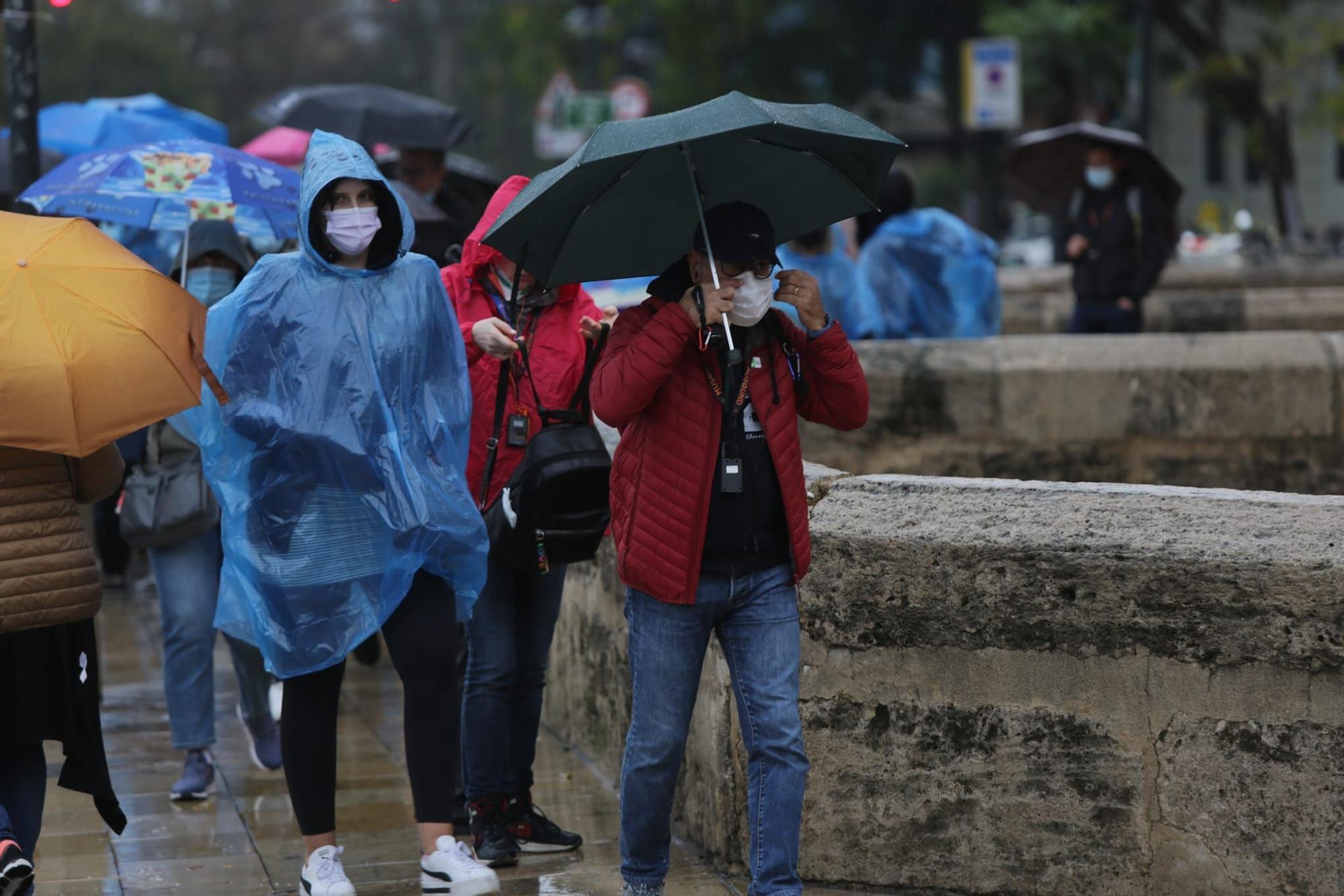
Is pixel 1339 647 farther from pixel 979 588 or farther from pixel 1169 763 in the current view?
pixel 979 588

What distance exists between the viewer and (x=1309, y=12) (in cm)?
3722

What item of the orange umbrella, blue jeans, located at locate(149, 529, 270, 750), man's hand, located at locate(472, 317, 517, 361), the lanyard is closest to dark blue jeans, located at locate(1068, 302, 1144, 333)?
blue jeans, located at locate(149, 529, 270, 750)

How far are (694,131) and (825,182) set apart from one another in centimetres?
54

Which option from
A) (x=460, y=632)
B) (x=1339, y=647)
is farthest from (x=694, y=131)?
(x=460, y=632)

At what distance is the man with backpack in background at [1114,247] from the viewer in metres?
10.4

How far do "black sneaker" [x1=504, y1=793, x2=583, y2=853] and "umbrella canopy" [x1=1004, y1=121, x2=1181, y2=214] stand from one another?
21.3 feet

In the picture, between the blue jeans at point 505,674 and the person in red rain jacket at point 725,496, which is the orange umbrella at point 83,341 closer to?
the person in red rain jacket at point 725,496

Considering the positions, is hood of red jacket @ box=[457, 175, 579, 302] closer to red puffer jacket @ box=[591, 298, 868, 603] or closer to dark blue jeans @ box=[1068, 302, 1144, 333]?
red puffer jacket @ box=[591, 298, 868, 603]

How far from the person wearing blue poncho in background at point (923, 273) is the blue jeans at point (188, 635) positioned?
4123 millimetres

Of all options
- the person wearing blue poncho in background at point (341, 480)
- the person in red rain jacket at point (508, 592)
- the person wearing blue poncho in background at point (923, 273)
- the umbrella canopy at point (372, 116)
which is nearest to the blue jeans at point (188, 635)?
the person in red rain jacket at point (508, 592)

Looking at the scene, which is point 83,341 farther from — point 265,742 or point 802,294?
point 265,742

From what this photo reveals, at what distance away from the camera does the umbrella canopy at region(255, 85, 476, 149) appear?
30.8ft

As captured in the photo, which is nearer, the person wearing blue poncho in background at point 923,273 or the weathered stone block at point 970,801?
the weathered stone block at point 970,801

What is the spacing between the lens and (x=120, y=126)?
9.75 m
